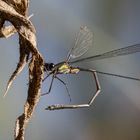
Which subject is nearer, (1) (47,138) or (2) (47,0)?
(1) (47,138)

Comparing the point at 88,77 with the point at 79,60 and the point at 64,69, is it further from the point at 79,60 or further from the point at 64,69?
the point at 64,69

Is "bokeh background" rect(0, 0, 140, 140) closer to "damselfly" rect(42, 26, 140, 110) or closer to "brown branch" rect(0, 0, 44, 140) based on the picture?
"damselfly" rect(42, 26, 140, 110)

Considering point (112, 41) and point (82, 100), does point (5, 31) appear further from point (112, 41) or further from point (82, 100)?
point (112, 41)

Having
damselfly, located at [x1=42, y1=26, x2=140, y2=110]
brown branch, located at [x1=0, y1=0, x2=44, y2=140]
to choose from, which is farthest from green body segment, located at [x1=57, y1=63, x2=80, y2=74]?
brown branch, located at [x1=0, y1=0, x2=44, y2=140]

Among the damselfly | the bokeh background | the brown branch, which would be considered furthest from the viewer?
the bokeh background

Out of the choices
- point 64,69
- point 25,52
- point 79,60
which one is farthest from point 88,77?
point 25,52

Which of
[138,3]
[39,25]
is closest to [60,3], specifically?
[39,25]

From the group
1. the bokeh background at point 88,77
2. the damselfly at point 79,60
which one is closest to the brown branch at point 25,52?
the damselfly at point 79,60

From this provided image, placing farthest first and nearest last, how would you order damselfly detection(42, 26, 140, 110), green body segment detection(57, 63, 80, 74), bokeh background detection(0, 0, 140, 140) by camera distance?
bokeh background detection(0, 0, 140, 140) → green body segment detection(57, 63, 80, 74) → damselfly detection(42, 26, 140, 110)
